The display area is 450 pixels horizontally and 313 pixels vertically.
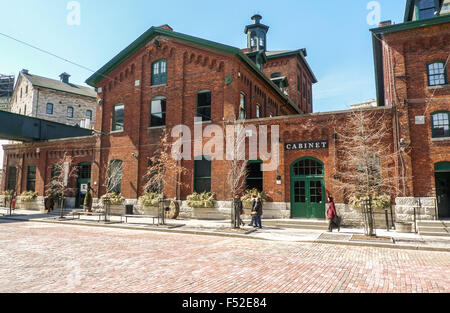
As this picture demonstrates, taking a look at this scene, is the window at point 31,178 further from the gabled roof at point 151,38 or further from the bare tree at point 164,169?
the bare tree at point 164,169

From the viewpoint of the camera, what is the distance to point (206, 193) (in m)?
19.5

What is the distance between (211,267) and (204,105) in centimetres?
1447

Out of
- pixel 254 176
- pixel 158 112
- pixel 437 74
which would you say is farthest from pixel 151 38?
pixel 437 74

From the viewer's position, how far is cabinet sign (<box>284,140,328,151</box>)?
1732cm

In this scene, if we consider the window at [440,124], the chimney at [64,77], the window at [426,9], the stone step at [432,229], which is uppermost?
the chimney at [64,77]

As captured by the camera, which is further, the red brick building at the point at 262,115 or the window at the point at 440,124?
the red brick building at the point at 262,115

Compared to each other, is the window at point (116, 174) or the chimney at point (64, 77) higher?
the chimney at point (64, 77)

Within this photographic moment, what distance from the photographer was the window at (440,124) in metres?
15.5

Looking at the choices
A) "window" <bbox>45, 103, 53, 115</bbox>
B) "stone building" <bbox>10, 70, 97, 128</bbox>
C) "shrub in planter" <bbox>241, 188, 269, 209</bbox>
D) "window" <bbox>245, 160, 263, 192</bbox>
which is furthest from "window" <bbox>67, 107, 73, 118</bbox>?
"shrub in planter" <bbox>241, 188, 269, 209</bbox>

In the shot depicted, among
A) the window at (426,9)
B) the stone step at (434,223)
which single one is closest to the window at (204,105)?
the stone step at (434,223)

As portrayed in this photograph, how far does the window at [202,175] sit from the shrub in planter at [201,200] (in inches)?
20.3

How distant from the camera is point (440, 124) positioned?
15.6m

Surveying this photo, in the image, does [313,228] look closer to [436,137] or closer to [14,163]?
[436,137]
